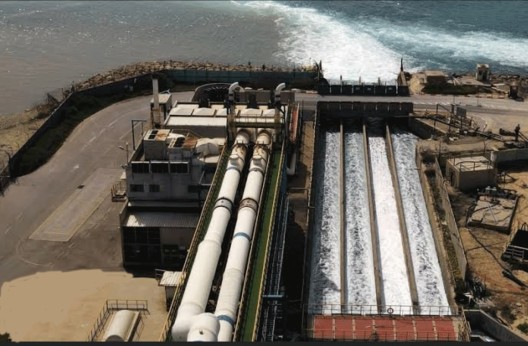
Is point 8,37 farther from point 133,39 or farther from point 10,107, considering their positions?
point 10,107

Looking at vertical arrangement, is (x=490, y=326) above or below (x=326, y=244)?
above

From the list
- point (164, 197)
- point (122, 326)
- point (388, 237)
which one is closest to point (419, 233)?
point (388, 237)

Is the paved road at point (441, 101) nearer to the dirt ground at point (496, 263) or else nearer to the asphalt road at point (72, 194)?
the asphalt road at point (72, 194)

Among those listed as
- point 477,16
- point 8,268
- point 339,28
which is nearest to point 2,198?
point 8,268

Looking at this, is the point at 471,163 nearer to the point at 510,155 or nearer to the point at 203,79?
the point at 510,155

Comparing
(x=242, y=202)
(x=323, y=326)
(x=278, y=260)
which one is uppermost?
(x=242, y=202)

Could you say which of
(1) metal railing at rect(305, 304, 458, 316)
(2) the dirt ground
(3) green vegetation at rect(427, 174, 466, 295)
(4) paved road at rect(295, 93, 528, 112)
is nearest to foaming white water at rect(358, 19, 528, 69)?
(4) paved road at rect(295, 93, 528, 112)

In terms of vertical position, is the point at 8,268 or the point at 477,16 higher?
the point at 477,16
